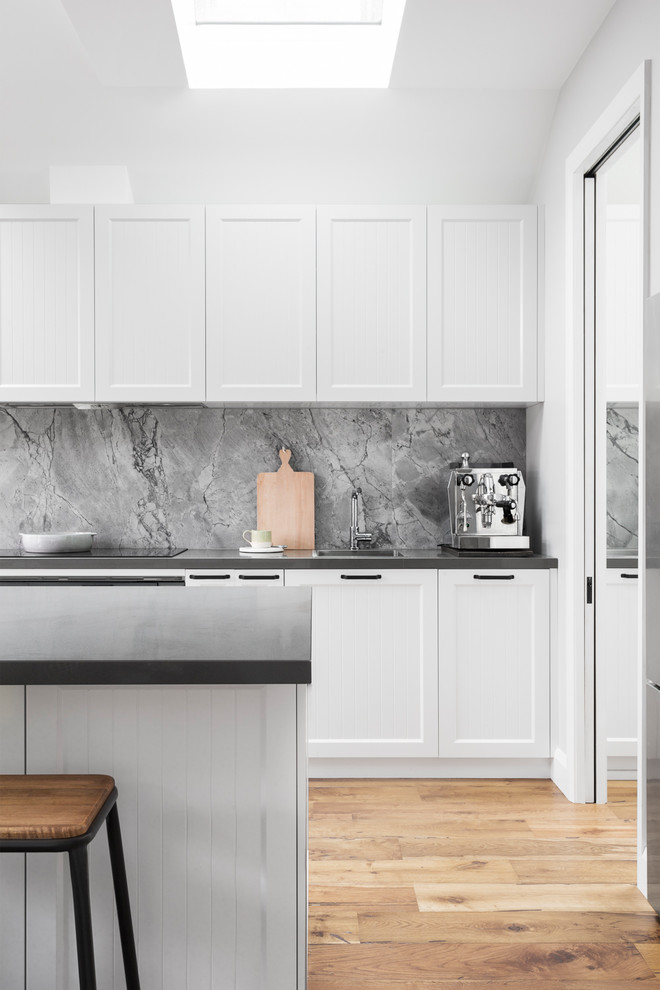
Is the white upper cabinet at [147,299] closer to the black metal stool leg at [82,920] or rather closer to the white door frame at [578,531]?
the white door frame at [578,531]

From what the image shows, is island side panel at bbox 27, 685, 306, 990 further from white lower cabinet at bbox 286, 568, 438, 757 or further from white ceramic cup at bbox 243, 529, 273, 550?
white ceramic cup at bbox 243, 529, 273, 550

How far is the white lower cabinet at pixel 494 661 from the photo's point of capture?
121 inches

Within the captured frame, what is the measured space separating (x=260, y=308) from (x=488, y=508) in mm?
1308

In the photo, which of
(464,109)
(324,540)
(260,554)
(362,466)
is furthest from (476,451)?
(464,109)

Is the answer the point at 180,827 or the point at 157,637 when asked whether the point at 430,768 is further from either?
the point at 157,637

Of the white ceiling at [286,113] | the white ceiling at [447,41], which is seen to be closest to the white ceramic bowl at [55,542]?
the white ceiling at [286,113]

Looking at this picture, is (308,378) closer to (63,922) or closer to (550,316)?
(550,316)

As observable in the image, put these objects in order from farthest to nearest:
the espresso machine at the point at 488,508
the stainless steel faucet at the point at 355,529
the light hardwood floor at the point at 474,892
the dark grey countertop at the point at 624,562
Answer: the stainless steel faucet at the point at 355,529, the espresso machine at the point at 488,508, the dark grey countertop at the point at 624,562, the light hardwood floor at the point at 474,892

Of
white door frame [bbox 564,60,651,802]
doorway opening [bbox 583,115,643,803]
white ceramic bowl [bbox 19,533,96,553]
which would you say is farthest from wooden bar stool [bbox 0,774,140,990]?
white ceramic bowl [bbox 19,533,96,553]

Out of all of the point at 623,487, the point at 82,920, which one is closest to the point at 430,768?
the point at 623,487

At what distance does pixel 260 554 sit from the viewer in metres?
3.23

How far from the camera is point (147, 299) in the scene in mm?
3275

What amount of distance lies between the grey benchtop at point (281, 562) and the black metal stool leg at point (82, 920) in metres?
1.98

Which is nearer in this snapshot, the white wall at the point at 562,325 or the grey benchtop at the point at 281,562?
the white wall at the point at 562,325
